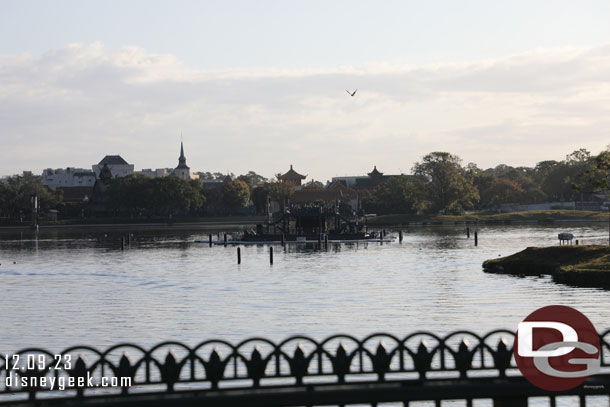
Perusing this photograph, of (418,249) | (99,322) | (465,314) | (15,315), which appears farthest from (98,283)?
(418,249)

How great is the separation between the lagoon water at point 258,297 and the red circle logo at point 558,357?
76.2 ft

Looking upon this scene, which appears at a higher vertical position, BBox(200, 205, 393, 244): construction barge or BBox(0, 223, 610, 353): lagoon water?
BBox(200, 205, 393, 244): construction barge

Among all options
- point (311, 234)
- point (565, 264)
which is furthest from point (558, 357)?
point (311, 234)

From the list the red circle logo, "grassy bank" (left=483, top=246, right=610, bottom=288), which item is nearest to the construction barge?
"grassy bank" (left=483, top=246, right=610, bottom=288)

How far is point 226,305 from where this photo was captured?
157ft

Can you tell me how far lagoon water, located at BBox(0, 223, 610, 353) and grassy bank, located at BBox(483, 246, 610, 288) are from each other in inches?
65.2

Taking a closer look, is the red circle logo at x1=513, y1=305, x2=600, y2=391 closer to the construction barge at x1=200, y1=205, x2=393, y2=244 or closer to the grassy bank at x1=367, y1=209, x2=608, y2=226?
the construction barge at x1=200, y1=205, x2=393, y2=244

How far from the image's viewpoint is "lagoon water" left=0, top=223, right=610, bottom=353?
37.7 meters

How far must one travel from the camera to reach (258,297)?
51906 millimetres

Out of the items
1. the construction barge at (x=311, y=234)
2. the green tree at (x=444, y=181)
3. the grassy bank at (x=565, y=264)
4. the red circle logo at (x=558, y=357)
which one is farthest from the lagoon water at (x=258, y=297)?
the green tree at (x=444, y=181)

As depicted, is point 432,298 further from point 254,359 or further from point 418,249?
point 418,249

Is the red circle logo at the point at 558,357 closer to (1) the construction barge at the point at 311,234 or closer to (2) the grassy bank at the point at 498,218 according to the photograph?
(1) the construction barge at the point at 311,234

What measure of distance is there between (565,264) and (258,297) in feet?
86.4

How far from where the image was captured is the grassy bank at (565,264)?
2080 inches
